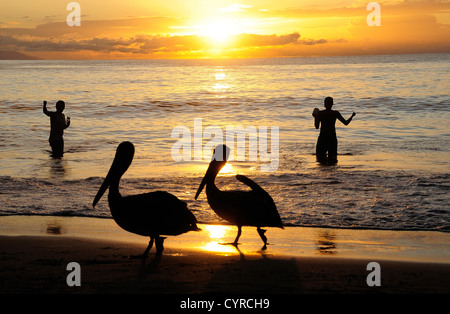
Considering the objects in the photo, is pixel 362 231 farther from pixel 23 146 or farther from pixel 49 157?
pixel 23 146

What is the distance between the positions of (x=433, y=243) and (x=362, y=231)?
1.12 metres

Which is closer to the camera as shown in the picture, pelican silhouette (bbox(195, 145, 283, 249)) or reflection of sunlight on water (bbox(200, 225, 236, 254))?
pelican silhouette (bbox(195, 145, 283, 249))

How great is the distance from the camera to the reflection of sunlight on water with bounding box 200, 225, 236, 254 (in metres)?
6.47

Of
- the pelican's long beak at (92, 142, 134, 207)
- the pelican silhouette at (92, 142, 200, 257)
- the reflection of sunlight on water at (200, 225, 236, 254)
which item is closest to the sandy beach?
the reflection of sunlight on water at (200, 225, 236, 254)

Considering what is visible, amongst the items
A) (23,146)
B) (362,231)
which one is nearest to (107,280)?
(362,231)

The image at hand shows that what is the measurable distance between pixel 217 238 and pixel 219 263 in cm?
161

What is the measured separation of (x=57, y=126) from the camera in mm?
15992

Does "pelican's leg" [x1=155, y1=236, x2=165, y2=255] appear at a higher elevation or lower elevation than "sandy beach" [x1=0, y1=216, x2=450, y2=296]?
higher

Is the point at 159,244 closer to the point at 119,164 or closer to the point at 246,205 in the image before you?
the point at 119,164

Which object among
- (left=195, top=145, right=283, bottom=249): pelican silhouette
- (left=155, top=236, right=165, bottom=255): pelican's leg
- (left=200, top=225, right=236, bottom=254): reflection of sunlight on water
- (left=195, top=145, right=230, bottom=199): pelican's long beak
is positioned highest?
(left=195, top=145, right=230, bottom=199): pelican's long beak

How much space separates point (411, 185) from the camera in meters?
11.6

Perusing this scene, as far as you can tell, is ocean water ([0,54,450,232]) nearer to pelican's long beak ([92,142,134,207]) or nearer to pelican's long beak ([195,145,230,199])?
pelican's long beak ([195,145,230,199])

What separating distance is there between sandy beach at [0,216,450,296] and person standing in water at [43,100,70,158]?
27.2 feet

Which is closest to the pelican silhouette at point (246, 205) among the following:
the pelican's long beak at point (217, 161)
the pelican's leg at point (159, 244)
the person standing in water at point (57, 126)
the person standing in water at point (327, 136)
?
the pelican's long beak at point (217, 161)
